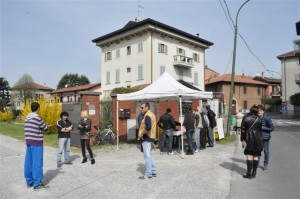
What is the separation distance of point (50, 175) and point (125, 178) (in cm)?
201

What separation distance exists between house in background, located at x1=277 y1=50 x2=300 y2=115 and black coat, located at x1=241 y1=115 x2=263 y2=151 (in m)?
53.2

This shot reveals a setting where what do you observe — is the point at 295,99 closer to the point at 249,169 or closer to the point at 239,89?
the point at 239,89

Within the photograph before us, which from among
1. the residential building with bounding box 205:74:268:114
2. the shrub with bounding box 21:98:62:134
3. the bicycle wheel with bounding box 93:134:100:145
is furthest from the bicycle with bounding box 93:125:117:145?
the residential building with bounding box 205:74:268:114

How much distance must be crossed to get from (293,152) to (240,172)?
452 cm

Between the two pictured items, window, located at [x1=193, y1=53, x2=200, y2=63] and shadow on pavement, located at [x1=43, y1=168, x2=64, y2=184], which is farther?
window, located at [x1=193, y1=53, x2=200, y2=63]

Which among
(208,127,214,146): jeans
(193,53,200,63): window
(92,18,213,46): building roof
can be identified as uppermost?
(92,18,213,46): building roof

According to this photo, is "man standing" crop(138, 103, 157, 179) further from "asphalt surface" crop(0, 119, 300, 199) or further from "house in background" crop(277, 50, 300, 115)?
"house in background" crop(277, 50, 300, 115)

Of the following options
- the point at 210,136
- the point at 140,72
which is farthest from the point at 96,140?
the point at 140,72

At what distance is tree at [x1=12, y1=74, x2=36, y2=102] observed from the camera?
6406 cm

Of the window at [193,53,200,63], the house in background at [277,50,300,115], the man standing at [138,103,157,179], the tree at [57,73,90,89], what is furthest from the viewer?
the tree at [57,73,90,89]

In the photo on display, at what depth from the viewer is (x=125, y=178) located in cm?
745

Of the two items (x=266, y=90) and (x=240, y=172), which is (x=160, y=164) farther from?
(x=266, y=90)

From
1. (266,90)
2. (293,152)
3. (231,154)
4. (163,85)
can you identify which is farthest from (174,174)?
(266,90)

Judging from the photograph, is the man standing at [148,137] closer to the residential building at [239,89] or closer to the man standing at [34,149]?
the man standing at [34,149]
